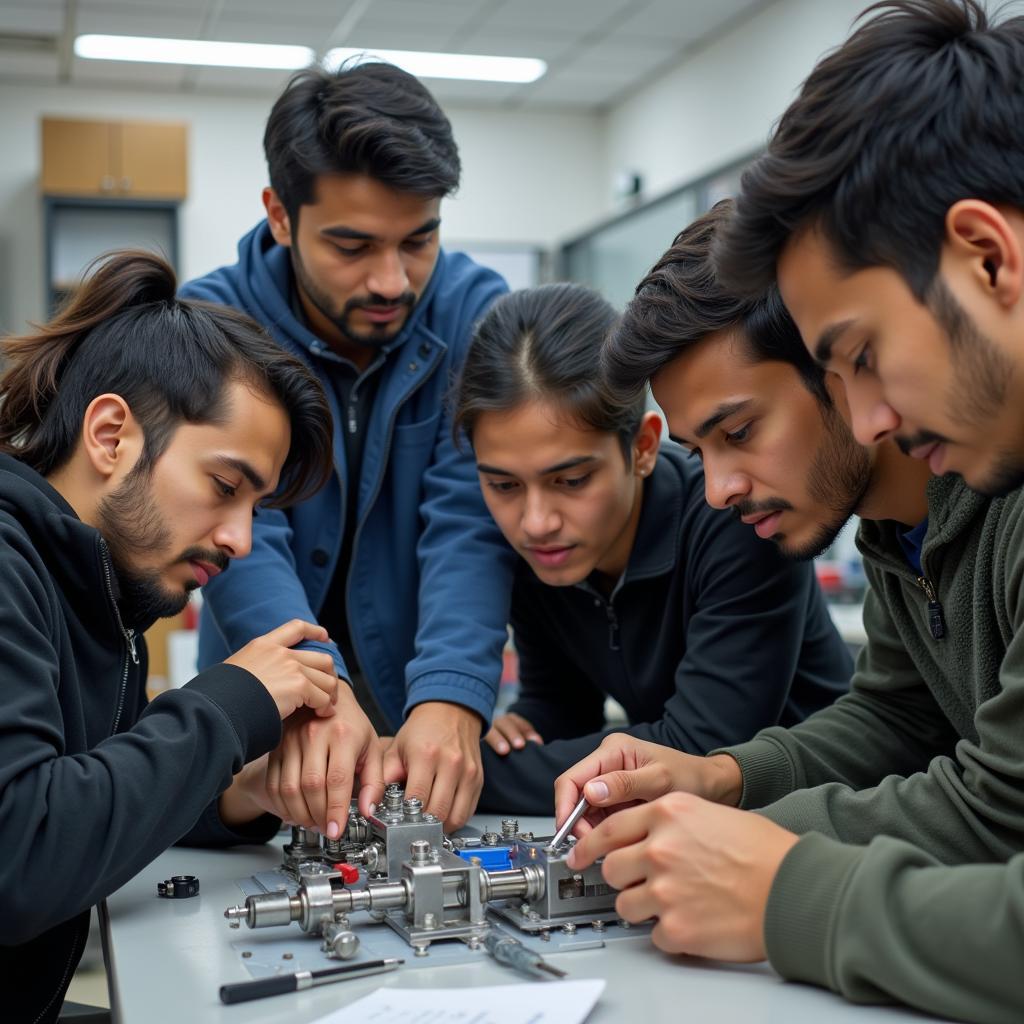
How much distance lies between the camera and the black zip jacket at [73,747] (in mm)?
1071

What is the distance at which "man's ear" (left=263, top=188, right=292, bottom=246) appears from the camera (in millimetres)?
1994

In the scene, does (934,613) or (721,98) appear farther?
(721,98)

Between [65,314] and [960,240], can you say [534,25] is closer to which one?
[65,314]

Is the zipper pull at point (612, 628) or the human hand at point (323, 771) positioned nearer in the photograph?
the human hand at point (323, 771)

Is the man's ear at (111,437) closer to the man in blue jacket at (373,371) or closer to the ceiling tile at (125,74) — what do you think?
the man in blue jacket at (373,371)

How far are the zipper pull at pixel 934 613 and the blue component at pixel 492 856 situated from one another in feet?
1.67

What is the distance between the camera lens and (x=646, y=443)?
1811mm

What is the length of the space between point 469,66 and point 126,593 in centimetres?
598

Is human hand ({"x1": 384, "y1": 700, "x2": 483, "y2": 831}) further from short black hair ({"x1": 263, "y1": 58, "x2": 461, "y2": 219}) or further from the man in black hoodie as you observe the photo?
short black hair ({"x1": 263, "y1": 58, "x2": 461, "y2": 219})

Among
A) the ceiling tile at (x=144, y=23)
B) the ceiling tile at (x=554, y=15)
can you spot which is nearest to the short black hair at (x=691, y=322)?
the ceiling tile at (x=554, y=15)

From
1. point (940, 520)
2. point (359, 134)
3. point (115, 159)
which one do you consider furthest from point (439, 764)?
point (115, 159)

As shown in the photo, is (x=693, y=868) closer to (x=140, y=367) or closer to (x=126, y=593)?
(x=126, y=593)

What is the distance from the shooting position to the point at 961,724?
139 cm

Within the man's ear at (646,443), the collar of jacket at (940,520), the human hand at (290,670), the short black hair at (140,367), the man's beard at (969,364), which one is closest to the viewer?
the man's beard at (969,364)
